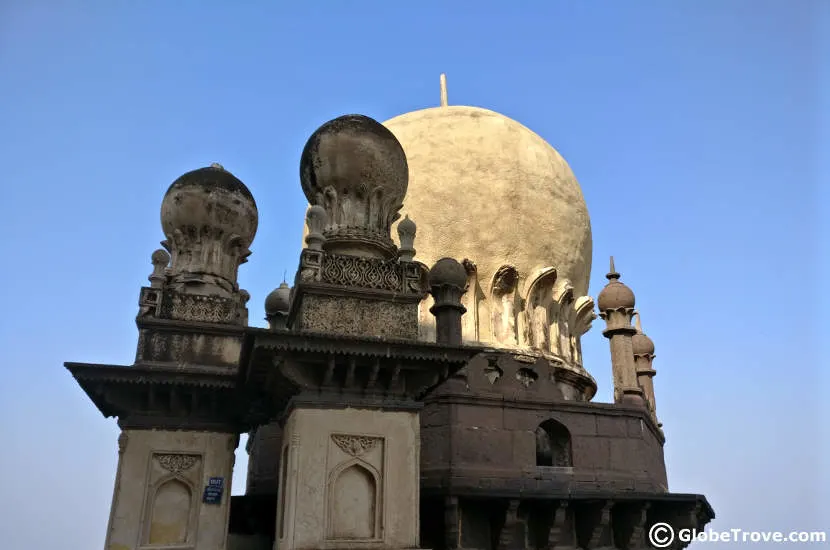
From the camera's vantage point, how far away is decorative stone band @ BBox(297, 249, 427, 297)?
981cm

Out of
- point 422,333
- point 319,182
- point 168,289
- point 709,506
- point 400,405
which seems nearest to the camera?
point 400,405

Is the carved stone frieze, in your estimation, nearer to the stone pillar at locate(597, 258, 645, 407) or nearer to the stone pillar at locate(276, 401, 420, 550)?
the stone pillar at locate(276, 401, 420, 550)

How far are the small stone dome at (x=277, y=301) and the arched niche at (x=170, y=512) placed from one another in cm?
586

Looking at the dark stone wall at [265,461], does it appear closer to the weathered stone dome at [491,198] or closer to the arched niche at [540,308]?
the weathered stone dome at [491,198]

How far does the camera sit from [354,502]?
8.96m

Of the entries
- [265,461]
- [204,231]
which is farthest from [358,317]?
[265,461]

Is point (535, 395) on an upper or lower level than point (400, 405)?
upper

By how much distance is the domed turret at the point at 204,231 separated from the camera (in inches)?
518

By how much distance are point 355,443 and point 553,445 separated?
5492 millimetres

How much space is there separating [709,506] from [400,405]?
8.15 metres

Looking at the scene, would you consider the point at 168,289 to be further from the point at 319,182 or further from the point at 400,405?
the point at 400,405

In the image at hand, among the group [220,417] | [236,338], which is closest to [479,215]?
[236,338]

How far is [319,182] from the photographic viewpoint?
38.1 feet

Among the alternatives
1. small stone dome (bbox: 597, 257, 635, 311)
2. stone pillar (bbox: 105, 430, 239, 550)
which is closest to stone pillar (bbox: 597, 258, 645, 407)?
small stone dome (bbox: 597, 257, 635, 311)
